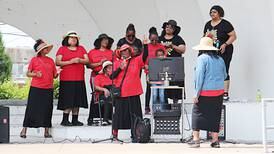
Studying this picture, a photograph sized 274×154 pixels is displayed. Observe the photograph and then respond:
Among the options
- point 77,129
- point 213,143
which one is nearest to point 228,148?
point 213,143

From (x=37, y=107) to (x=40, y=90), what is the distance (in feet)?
0.88

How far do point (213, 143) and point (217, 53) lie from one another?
1.39 meters

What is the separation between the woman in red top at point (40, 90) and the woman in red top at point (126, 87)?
107 centimetres

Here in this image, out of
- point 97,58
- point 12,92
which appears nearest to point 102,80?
point 97,58

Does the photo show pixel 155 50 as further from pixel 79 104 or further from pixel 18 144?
pixel 18 144

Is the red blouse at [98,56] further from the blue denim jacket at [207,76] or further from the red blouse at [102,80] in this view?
the blue denim jacket at [207,76]

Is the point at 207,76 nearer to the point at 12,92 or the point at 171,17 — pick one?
the point at 171,17

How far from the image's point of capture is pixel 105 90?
381 inches

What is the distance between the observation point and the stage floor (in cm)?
799

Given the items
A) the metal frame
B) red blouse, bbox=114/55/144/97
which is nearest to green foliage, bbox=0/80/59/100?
red blouse, bbox=114/55/144/97

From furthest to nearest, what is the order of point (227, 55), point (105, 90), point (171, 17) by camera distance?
point (171, 17) < point (105, 90) < point (227, 55)

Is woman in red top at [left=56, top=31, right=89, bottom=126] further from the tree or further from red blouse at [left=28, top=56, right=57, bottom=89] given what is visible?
the tree

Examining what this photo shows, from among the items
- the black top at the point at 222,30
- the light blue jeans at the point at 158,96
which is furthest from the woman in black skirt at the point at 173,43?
the black top at the point at 222,30

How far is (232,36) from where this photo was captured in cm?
928
